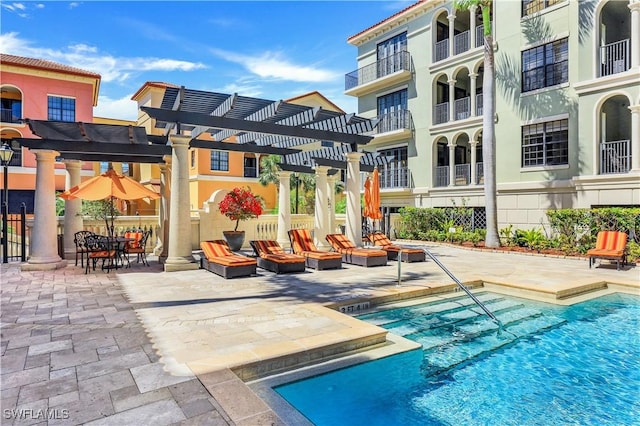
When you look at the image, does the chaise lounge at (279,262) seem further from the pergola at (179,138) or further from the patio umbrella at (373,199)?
the patio umbrella at (373,199)

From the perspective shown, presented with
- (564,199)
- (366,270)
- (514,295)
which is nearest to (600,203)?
(564,199)

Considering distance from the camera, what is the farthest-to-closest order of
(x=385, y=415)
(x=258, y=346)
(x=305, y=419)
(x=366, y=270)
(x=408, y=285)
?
(x=366, y=270)
(x=408, y=285)
(x=258, y=346)
(x=385, y=415)
(x=305, y=419)

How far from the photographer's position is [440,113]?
77.7 feet

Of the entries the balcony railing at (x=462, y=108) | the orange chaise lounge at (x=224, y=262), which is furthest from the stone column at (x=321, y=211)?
the balcony railing at (x=462, y=108)

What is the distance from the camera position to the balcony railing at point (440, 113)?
77.0ft

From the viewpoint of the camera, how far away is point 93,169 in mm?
33031

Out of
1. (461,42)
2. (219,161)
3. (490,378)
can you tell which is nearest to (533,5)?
(461,42)

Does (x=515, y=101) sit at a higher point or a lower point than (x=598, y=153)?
higher

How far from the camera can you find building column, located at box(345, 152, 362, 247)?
45.4 feet

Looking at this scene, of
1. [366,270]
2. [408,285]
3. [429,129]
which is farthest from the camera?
[429,129]

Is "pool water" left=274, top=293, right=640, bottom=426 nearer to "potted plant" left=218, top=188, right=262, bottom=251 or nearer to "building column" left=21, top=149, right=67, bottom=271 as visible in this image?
"potted plant" left=218, top=188, right=262, bottom=251

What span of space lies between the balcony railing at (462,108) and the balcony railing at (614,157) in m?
7.46

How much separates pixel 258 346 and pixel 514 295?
6.68 metres

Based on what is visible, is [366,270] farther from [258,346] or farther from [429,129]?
[429,129]
